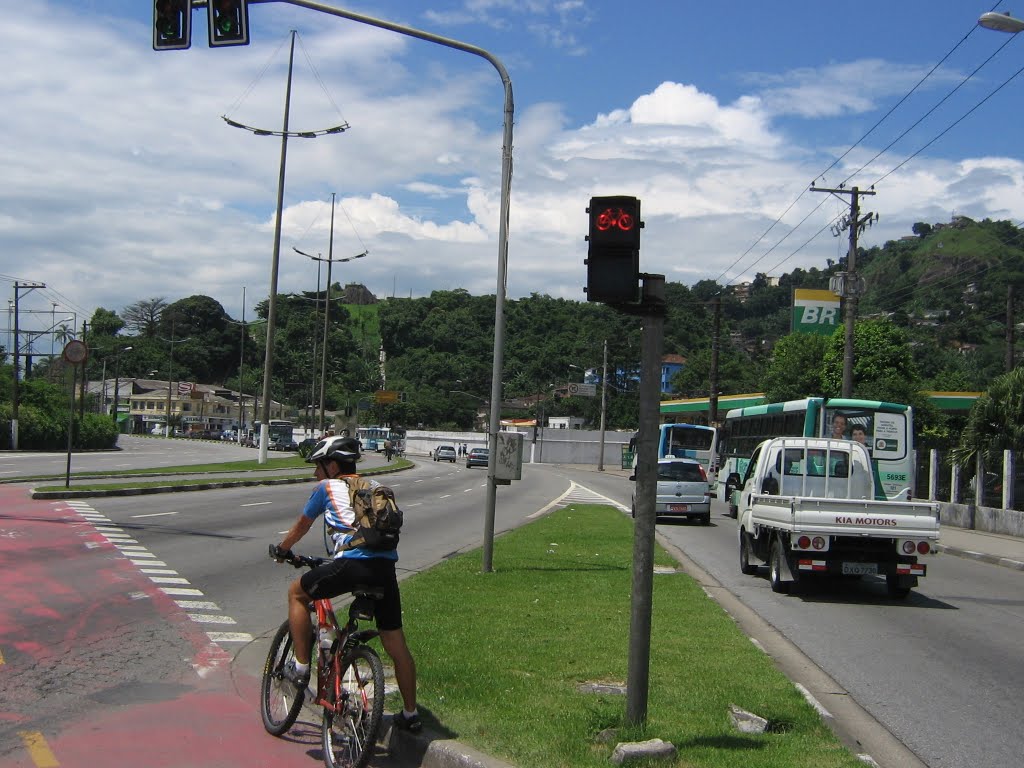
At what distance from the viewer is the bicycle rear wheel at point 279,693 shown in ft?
20.7

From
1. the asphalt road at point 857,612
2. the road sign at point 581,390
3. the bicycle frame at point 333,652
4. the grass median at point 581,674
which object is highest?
the road sign at point 581,390

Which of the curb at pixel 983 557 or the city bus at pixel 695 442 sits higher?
the city bus at pixel 695 442

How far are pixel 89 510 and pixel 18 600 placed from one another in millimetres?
11029

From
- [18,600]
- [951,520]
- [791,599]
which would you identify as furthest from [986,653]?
[951,520]

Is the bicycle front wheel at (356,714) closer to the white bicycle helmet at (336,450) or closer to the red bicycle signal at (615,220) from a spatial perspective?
the white bicycle helmet at (336,450)

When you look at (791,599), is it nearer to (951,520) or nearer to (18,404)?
(951,520)

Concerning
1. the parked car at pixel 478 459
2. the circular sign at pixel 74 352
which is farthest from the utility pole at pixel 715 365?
the circular sign at pixel 74 352

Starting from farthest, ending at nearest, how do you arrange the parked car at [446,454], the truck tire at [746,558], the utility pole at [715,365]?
the parked car at [446,454] → the utility pole at [715,365] → the truck tire at [746,558]

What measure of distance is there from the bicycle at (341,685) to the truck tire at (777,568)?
8.93 meters

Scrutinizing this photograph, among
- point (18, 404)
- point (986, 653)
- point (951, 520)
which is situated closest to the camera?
point (986, 653)

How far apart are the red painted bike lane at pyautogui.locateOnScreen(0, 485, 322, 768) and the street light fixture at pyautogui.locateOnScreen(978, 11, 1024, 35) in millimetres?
12940

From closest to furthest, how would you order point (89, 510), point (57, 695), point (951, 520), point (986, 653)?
point (57, 695) → point (986, 653) → point (89, 510) → point (951, 520)

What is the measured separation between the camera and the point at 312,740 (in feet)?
21.0

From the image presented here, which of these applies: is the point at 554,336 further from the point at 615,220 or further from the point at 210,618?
the point at 615,220
